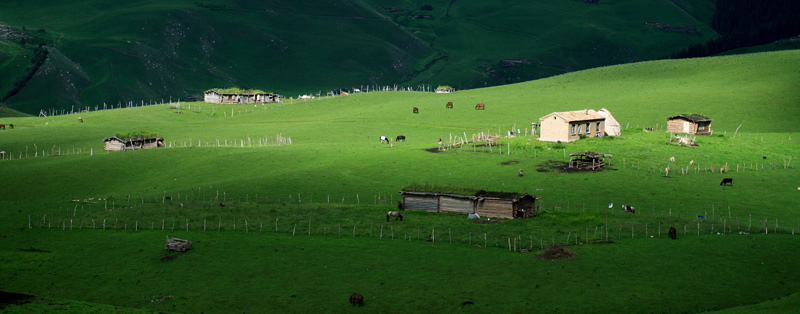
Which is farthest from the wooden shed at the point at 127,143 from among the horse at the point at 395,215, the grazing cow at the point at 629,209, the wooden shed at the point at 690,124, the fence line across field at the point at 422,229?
the wooden shed at the point at 690,124

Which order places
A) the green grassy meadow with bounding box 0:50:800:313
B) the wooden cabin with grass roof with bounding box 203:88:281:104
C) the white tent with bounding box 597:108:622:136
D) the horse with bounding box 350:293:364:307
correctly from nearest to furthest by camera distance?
the horse with bounding box 350:293:364:307
the green grassy meadow with bounding box 0:50:800:313
the white tent with bounding box 597:108:622:136
the wooden cabin with grass roof with bounding box 203:88:281:104

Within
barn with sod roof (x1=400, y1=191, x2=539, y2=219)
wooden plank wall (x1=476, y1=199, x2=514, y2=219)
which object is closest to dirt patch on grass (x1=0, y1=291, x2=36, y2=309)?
barn with sod roof (x1=400, y1=191, x2=539, y2=219)

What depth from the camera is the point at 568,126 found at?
87750 millimetres

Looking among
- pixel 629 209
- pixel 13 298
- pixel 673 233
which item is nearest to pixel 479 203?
pixel 629 209

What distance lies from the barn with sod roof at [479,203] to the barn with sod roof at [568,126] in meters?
33.7

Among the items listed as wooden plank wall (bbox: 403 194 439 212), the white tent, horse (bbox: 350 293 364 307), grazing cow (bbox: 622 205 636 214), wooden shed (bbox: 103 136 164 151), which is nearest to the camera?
horse (bbox: 350 293 364 307)

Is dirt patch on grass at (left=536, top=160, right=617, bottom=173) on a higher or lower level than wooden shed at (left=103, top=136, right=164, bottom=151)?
lower

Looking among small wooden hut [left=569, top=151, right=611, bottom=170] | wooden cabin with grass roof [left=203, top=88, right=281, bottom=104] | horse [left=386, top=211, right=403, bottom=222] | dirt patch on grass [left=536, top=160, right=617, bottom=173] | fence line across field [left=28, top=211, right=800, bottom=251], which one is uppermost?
wooden cabin with grass roof [left=203, top=88, right=281, bottom=104]

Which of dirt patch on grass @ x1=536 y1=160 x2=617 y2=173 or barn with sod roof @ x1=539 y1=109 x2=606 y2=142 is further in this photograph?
barn with sod roof @ x1=539 y1=109 x2=606 y2=142

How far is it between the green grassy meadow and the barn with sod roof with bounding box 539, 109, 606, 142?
11.1 feet

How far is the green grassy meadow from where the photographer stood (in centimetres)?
3834

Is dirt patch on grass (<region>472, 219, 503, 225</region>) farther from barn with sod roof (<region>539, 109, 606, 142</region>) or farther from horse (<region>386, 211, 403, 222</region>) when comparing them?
barn with sod roof (<region>539, 109, 606, 142</region>)

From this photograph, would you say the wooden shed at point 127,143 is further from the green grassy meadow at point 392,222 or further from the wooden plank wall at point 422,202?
the wooden plank wall at point 422,202

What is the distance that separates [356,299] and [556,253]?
548 inches
